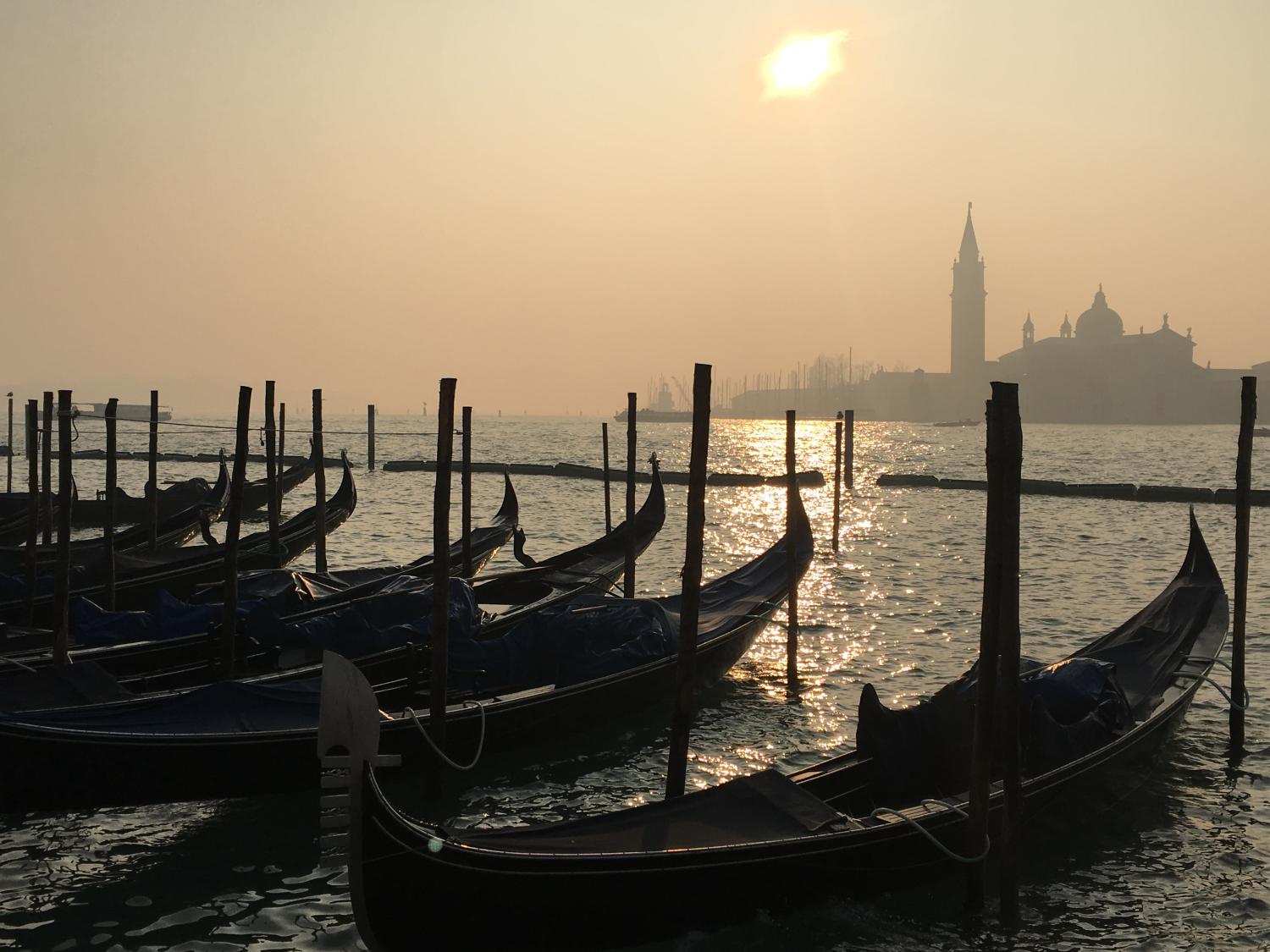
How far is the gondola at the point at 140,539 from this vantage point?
42.4ft

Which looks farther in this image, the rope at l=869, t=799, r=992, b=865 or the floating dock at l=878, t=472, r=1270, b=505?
the floating dock at l=878, t=472, r=1270, b=505

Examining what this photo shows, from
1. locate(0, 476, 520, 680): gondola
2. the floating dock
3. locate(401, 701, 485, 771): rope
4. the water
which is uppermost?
the floating dock

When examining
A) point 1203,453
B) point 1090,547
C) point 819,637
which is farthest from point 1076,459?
point 819,637

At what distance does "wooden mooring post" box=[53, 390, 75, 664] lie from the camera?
8.43 meters

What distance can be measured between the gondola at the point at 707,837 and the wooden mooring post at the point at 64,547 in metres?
2.85

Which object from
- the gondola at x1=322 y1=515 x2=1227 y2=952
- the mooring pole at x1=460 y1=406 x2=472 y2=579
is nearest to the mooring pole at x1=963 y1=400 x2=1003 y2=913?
the gondola at x1=322 y1=515 x2=1227 y2=952

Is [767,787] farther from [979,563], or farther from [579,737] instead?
[979,563]

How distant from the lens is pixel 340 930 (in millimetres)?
5719

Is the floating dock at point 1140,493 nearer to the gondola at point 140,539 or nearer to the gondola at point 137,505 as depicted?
the gondola at point 137,505

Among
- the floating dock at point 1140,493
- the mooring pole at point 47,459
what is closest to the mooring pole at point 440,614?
the mooring pole at point 47,459

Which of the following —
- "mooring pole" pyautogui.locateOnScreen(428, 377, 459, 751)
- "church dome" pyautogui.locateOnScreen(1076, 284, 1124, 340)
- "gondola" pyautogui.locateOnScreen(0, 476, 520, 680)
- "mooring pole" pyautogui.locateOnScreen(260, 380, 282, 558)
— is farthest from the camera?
"church dome" pyautogui.locateOnScreen(1076, 284, 1124, 340)

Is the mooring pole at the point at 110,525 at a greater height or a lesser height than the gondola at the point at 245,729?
greater

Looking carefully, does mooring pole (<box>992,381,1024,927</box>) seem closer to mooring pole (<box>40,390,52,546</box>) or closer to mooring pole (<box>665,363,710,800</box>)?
mooring pole (<box>665,363,710,800</box>)

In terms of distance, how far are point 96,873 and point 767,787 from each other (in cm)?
367
